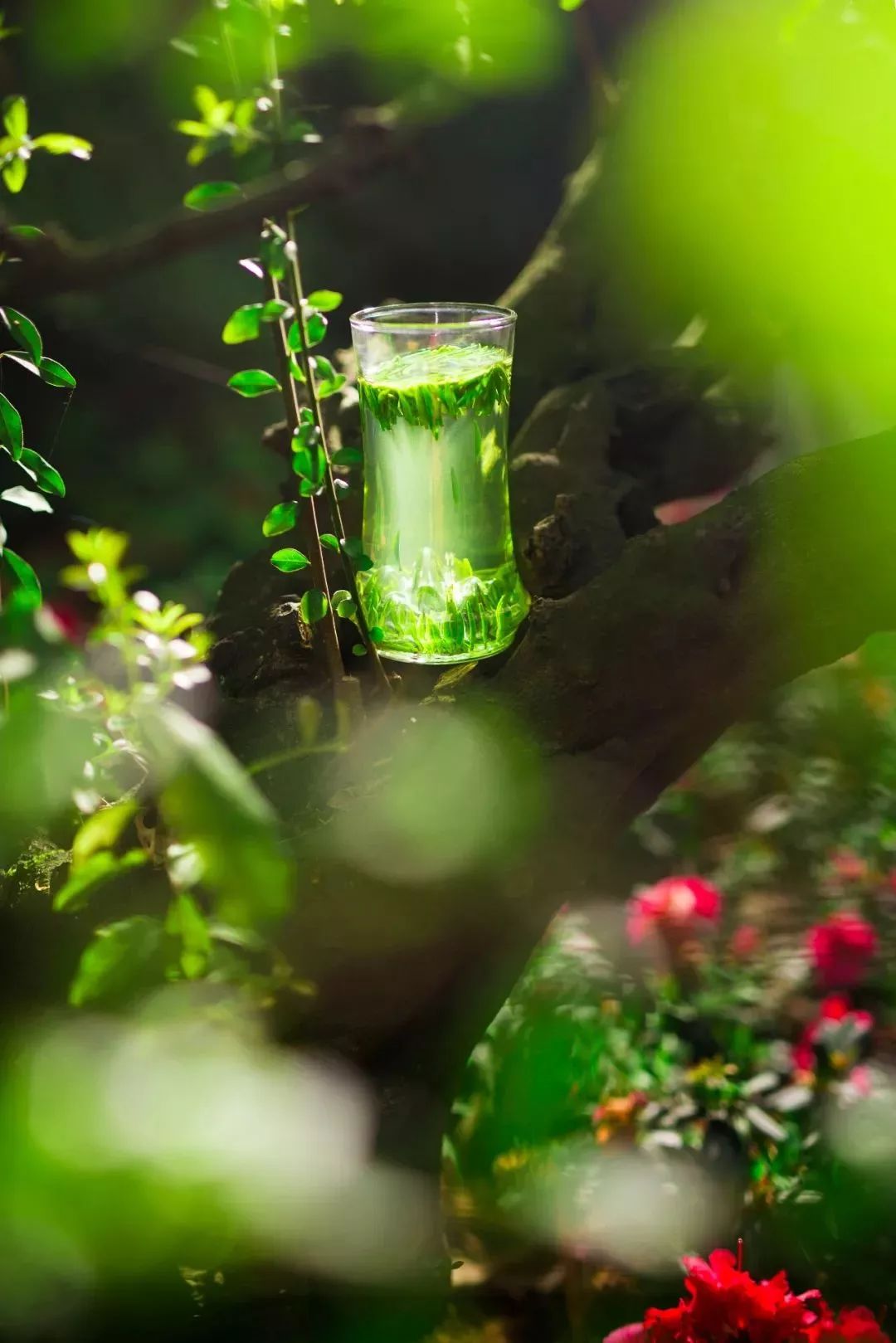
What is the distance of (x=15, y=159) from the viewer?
3.41 ft

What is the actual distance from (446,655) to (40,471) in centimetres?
48

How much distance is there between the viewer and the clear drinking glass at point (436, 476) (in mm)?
1146

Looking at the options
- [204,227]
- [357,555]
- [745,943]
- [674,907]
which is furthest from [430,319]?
[745,943]

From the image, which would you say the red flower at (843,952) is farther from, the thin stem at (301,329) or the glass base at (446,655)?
the thin stem at (301,329)

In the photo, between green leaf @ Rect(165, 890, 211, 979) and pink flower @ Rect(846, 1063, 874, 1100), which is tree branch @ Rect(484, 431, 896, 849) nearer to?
green leaf @ Rect(165, 890, 211, 979)

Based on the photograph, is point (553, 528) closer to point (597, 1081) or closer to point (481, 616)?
point (481, 616)

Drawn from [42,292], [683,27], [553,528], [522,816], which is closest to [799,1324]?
[522,816]

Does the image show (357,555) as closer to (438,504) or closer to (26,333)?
(438,504)

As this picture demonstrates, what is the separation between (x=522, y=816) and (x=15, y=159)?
810mm

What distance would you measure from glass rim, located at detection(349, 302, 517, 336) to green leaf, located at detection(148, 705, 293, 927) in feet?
2.15

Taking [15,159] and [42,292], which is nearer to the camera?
[15,159]

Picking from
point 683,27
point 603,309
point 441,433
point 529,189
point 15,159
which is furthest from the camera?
point 529,189

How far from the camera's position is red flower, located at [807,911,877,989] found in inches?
76.7

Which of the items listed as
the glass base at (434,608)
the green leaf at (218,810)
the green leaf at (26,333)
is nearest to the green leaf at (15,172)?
the green leaf at (26,333)
